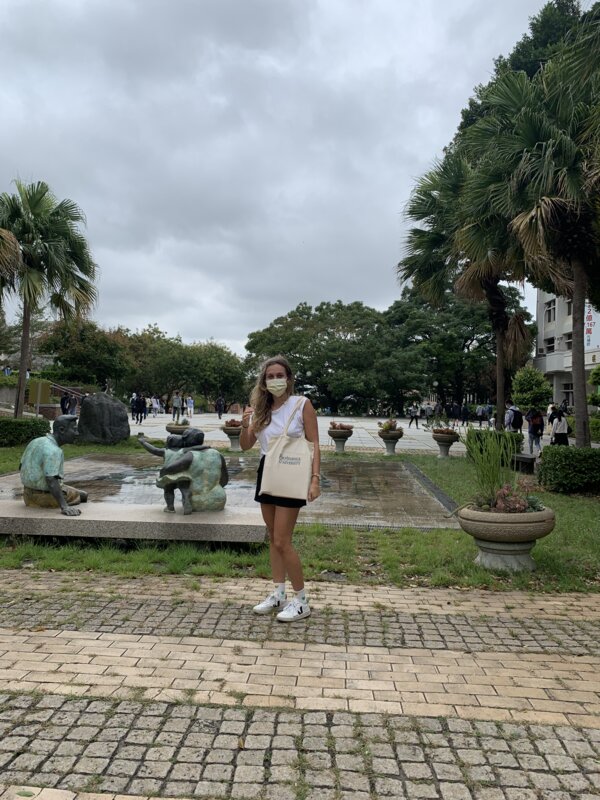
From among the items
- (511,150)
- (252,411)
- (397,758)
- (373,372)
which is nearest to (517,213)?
(511,150)

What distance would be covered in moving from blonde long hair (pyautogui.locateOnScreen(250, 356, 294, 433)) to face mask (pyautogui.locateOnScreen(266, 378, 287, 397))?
45 mm

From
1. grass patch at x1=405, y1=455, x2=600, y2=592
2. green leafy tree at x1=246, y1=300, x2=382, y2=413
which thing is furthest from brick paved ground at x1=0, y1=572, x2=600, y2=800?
green leafy tree at x1=246, y1=300, x2=382, y2=413

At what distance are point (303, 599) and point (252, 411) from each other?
1.22 metres

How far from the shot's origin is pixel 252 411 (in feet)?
12.1

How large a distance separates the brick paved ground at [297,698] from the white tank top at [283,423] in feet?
3.71

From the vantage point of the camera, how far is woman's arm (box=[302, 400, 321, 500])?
350cm

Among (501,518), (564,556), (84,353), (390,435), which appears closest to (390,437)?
(390,435)

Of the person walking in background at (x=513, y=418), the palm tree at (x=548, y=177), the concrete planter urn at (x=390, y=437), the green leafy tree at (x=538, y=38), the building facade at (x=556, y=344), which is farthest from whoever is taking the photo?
the building facade at (x=556, y=344)

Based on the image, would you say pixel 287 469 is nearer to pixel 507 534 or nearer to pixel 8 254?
pixel 507 534

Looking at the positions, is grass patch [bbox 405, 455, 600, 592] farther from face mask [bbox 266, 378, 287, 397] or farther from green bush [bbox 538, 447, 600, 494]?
face mask [bbox 266, 378, 287, 397]

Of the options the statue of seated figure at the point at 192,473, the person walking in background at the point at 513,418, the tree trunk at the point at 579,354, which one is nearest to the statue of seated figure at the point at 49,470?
the statue of seated figure at the point at 192,473

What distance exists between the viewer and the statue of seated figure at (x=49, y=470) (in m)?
5.26

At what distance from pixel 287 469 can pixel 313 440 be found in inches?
9.9

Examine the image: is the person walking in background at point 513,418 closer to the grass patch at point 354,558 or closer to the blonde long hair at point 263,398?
the grass patch at point 354,558
